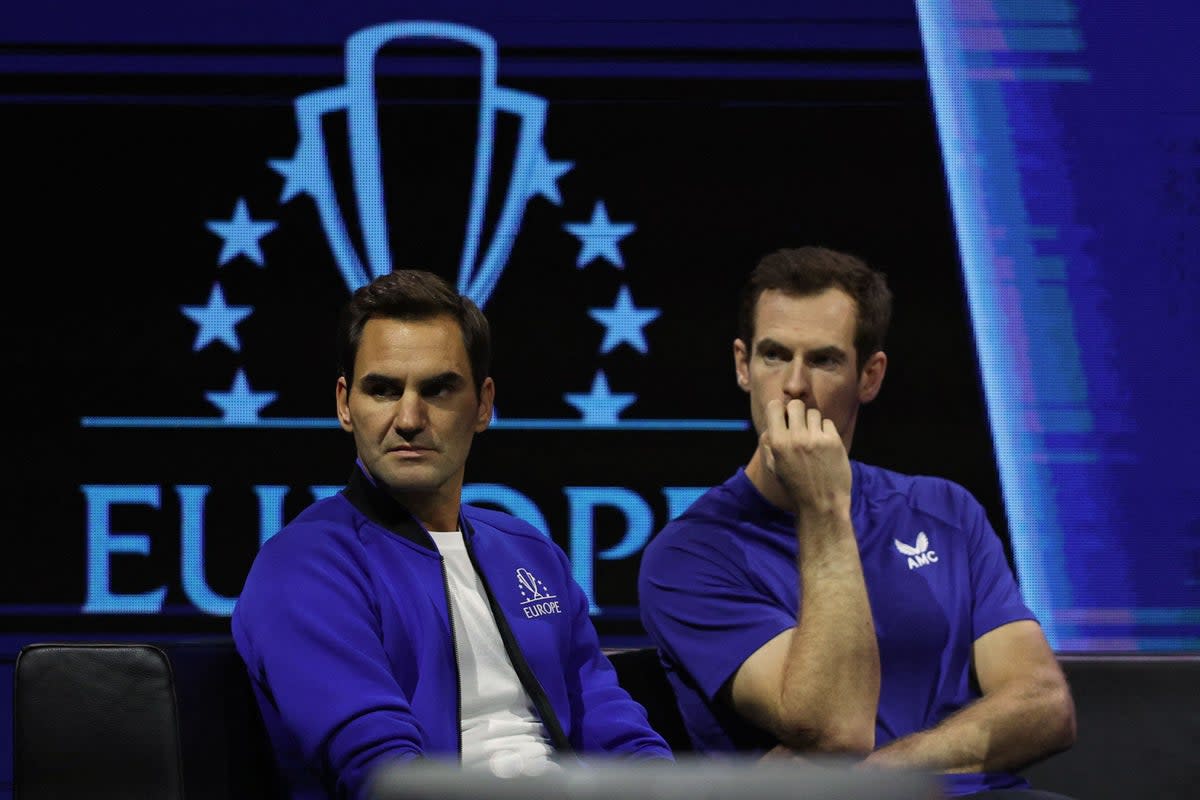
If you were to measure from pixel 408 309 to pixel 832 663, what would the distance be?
0.79m

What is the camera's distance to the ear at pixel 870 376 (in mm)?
2461

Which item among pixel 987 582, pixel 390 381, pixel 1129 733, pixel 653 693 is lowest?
pixel 1129 733

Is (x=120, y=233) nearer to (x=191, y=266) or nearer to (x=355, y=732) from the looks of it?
(x=191, y=266)

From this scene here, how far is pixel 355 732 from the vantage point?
1.75 metres

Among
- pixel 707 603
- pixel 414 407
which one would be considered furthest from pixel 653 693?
pixel 414 407

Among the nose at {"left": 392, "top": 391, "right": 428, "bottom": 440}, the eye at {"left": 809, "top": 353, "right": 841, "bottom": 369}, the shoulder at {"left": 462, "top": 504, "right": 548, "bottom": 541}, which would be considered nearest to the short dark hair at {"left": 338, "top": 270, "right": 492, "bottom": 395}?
the nose at {"left": 392, "top": 391, "right": 428, "bottom": 440}

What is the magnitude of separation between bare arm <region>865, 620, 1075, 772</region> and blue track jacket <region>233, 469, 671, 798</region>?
0.39 m

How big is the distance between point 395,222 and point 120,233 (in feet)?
2.07

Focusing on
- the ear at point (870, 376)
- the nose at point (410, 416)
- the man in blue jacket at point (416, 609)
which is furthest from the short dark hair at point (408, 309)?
the ear at point (870, 376)

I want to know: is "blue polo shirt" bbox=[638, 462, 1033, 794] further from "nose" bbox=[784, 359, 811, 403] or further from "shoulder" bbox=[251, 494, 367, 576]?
"shoulder" bbox=[251, 494, 367, 576]

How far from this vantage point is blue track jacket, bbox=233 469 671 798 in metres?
1.79

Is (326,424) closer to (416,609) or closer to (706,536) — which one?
(706,536)

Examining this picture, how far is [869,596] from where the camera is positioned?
235 centimetres

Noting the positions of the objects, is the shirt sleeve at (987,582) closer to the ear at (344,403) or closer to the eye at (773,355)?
the eye at (773,355)
